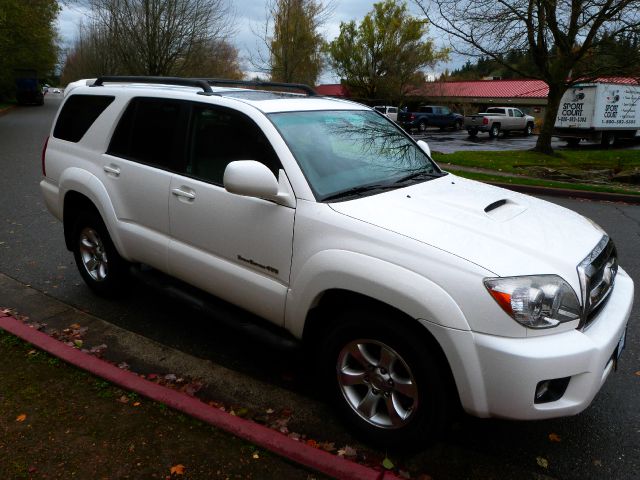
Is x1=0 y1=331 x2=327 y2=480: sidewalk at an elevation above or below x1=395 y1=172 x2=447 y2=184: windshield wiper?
below

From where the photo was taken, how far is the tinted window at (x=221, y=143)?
10.7ft

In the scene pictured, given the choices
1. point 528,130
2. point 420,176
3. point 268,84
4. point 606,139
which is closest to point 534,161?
point 606,139

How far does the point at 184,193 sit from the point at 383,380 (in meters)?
1.81

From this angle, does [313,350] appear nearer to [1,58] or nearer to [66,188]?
[66,188]

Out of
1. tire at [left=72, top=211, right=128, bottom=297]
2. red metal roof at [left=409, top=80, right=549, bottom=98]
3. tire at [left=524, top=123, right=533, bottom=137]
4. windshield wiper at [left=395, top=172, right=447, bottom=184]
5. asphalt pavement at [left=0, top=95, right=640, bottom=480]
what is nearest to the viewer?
asphalt pavement at [left=0, top=95, right=640, bottom=480]

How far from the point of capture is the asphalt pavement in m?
2.78

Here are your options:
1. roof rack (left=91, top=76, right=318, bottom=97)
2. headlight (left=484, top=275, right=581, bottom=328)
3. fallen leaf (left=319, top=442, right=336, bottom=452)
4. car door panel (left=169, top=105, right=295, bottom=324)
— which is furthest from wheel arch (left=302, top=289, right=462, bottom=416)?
roof rack (left=91, top=76, right=318, bottom=97)

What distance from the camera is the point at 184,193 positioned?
3.55 meters

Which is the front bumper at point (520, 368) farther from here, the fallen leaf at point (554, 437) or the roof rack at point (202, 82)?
the roof rack at point (202, 82)

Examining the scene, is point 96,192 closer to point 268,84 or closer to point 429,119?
point 268,84

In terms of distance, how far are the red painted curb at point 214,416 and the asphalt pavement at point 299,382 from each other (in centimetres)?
24

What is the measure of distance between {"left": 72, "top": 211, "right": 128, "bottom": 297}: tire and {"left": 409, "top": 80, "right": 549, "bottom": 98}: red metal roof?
148ft

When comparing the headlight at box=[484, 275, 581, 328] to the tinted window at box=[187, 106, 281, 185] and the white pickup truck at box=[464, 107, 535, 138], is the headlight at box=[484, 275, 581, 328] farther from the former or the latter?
the white pickup truck at box=[464, 107, 535, 138]

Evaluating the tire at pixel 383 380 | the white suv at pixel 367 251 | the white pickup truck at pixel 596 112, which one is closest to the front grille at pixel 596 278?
the white suv at pixel 367 251
